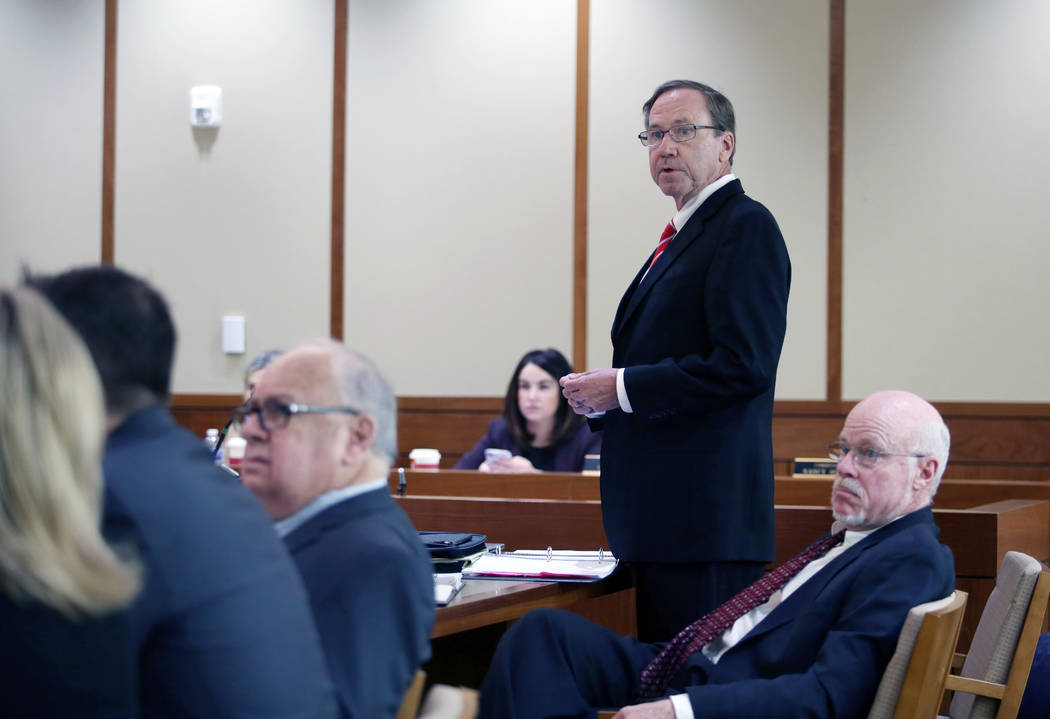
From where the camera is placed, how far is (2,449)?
3.13 ft

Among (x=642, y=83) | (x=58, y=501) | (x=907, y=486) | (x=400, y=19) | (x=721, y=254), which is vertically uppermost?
(x=400, y=19)

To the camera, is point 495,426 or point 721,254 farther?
point 495,426

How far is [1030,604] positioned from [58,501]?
186 cm

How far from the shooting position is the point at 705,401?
2.25m

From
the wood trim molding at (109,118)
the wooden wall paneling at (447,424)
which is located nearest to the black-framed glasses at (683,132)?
the wooden wall paneling at (447,424)

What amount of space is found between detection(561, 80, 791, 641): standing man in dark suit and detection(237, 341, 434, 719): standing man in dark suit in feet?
2.48

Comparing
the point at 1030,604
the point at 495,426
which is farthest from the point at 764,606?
the point at 495,426

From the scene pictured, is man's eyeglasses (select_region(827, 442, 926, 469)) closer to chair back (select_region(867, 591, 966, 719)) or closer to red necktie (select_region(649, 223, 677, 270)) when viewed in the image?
chair back (select_region(867, 591, 966, 719))

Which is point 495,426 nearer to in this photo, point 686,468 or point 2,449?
point 686,468

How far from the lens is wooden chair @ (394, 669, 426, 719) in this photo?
1.47 meters

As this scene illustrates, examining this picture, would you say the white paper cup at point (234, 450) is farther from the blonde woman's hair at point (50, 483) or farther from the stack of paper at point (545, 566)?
the blonde woman's hair at point (50, 483)

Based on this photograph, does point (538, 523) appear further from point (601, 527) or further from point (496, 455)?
point (496, 455)

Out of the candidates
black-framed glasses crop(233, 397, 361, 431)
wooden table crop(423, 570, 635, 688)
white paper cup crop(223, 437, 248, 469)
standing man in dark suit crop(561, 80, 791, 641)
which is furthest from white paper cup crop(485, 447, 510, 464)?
black-framed glasses crop(233, 397, 361, 431)

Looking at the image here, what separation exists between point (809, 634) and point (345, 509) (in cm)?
105
